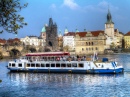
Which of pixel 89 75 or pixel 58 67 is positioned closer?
pixel 89 75

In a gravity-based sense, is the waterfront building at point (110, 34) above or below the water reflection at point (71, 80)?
above

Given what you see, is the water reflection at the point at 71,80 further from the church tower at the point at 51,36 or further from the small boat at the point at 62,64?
the church tower at the point at 51,36

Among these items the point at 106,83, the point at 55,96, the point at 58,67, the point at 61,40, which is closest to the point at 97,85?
the point at 106,83

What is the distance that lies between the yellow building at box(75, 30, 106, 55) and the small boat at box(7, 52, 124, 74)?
9144 centimetres

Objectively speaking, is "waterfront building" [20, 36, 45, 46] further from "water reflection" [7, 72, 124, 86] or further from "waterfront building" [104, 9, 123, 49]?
"water reflection" [7, 72, 124, 86]

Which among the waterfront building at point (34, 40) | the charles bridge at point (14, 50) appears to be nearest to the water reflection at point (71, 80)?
the charles bridge at point (14, 50)

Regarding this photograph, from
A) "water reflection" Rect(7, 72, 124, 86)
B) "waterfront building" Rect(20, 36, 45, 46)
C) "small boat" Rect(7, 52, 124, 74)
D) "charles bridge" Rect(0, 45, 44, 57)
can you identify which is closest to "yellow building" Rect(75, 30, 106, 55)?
"charles bridge" Rect(0, 45, 44, 57)

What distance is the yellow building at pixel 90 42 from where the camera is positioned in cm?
13475

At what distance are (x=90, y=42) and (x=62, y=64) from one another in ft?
315

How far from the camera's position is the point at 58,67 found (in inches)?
1625

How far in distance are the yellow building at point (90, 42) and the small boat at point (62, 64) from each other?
9144cm

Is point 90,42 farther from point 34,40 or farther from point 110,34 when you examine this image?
point 34,40

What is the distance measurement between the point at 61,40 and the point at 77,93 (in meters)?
142

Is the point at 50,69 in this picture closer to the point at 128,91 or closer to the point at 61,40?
the point at 128,91
